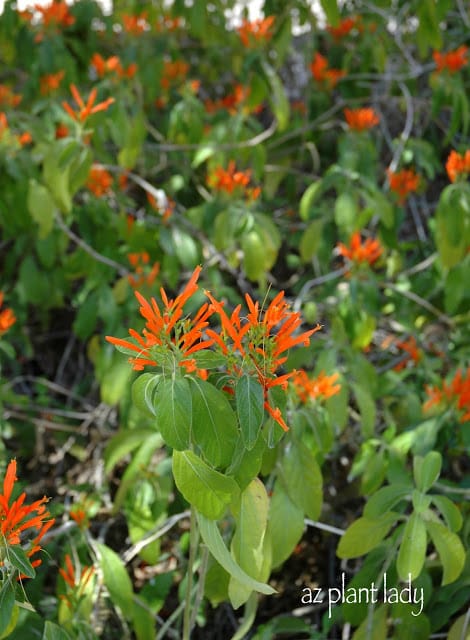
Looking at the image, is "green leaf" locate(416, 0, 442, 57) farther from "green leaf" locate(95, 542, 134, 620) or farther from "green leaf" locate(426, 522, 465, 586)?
"green leaf" locate(95, 542, 134, 620)

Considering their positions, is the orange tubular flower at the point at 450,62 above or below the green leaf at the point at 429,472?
above

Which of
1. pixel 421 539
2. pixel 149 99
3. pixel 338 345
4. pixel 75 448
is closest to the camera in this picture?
pixel 421 539

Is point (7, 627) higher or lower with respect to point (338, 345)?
higher

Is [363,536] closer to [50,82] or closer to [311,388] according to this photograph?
[311,388]

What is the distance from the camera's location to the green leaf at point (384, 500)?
Result: 115 centimetres

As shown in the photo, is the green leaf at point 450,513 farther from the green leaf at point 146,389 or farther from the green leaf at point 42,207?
the green leaf at point 42,207

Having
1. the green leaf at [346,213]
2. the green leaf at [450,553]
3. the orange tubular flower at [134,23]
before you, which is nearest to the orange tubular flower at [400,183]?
the green leaf at [346,213]

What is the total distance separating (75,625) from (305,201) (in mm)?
1308

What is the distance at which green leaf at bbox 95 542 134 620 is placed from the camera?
1294mm

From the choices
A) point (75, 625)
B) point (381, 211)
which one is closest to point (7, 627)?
point (75, 625)

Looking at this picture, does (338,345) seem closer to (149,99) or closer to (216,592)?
(216,592)

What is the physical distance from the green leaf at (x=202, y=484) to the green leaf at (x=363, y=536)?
1.25ft

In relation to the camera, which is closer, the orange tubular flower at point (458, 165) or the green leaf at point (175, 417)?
the green leaf at point (175, 417)

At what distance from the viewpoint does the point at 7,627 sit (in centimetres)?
87
